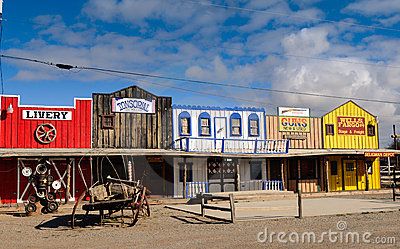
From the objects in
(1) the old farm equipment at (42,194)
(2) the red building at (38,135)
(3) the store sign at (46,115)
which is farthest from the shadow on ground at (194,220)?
(3) the store sign at (46,115)

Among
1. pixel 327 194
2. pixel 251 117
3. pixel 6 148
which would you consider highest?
pixel 251 117

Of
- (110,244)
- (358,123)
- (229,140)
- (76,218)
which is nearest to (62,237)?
(110,244)

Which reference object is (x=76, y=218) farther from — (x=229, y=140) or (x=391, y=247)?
(x=229, y=140)

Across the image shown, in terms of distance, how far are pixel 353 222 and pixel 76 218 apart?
8.68 m

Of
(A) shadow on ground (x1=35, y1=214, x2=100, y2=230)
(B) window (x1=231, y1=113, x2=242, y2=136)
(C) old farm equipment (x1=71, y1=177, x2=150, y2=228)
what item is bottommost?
(A) shadow on ground (x1=35, y1=214, x2=100, y2=230)

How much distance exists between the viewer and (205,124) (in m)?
26.4

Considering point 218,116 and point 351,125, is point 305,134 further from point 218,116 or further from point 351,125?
point 218,116

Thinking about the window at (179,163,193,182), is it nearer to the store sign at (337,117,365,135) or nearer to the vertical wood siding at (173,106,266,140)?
the vertical wood siding at (173,106,266,140)

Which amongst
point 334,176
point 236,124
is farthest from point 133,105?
point 334,176

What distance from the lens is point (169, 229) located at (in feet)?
41.8

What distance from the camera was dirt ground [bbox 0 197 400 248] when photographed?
10195 millimetres

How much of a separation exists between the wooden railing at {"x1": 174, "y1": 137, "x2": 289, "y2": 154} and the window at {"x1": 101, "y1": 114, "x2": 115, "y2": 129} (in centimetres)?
352

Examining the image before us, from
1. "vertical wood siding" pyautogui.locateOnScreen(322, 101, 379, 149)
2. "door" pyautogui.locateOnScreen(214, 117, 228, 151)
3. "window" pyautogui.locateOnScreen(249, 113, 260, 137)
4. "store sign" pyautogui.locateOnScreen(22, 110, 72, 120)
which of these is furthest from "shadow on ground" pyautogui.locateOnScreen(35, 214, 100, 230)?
"vertical wood siding" pyautogui.locateOnScreen(322, 101, 379, 149)

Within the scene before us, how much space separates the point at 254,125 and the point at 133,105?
727 centimetres
